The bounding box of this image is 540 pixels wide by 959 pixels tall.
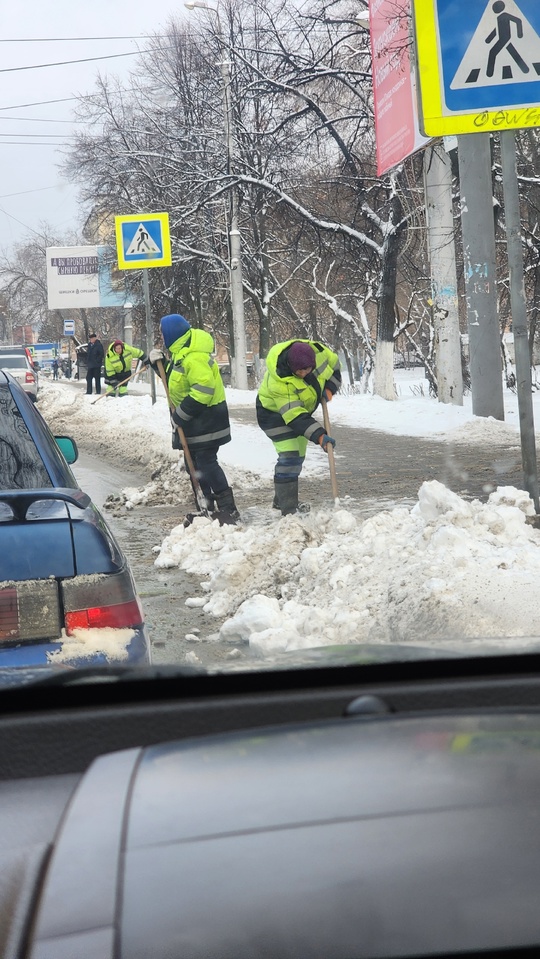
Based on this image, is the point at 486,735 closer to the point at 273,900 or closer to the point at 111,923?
the point at 273,900

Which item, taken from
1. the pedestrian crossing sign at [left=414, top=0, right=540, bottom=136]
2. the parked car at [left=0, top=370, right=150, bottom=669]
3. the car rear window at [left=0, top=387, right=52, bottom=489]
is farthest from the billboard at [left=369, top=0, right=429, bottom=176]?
the parked car at [left=0, top=370, right=150, bottom=669]

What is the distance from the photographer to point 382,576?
5984 millimetres

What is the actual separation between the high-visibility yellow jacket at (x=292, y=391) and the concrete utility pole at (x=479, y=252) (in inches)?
243

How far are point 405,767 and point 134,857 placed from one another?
42cm

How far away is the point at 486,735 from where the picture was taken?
166cm

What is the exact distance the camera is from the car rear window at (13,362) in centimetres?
3003

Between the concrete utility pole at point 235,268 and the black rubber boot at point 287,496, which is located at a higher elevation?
the concrete utility pole at point 235,268

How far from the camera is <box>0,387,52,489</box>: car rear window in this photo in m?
3.88

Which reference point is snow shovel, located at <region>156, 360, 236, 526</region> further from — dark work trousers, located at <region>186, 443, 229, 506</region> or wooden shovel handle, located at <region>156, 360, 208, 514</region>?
dark work trousers, located at <region>186, 443, 229, 506</region>

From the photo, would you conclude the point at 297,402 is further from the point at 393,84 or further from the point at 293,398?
the point at 393,84

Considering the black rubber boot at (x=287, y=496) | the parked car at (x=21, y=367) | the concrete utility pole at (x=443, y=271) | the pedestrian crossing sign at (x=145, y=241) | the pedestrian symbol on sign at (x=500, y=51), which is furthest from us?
the parked car at (x=21, y=367)

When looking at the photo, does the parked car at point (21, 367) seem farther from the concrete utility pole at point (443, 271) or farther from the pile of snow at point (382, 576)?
the pile of snow at point (382, 576)

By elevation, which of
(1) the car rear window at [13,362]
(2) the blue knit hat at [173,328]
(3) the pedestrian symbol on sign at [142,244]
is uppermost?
(3) the pedestrian symbol on sign at [142,244]

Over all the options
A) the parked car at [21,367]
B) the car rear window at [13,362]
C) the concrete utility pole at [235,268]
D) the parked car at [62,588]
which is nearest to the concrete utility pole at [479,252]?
the parked car at [62,588]
